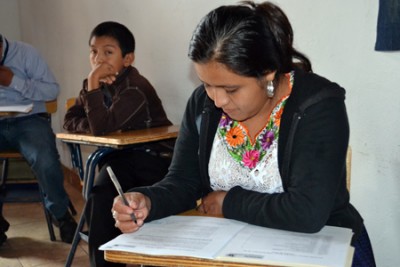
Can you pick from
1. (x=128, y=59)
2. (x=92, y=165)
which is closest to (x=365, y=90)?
(x=92, y=165)

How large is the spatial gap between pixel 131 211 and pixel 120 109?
1.29m

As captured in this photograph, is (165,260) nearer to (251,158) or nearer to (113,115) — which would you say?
(251,158)

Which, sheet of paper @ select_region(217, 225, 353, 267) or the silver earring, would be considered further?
the silver earring

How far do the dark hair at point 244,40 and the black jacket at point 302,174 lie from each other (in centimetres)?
13

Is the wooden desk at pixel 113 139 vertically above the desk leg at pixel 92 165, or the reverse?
the wooden desk at pixel 113 139

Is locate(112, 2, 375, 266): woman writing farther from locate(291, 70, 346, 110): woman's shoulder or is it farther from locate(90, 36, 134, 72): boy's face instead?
locate(90, 36, 134, 72): boy's face

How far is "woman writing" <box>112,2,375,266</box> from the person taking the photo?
1.12 metres

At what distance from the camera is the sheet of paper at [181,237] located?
938 mm

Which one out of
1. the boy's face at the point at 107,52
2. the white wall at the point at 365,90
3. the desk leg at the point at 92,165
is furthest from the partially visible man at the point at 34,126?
the white wall at the point at 365,90

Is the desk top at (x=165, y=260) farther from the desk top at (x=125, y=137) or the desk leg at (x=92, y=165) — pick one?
the desk leg at (x=92, y=165)

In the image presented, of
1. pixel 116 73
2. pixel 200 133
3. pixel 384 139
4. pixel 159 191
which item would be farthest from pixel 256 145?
pixel 116 73

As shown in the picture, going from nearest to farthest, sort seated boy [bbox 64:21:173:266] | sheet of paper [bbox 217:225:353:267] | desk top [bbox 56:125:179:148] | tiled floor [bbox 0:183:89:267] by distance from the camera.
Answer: sheet of paper [bbox 217:225:353:267]
seated boy [bbox 64:21:173:266]
desk top [bbox 56:125:179:148]
tiled floor [bbox 0:183:89:267]

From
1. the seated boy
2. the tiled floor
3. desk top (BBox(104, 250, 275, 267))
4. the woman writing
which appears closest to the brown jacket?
the seated boy

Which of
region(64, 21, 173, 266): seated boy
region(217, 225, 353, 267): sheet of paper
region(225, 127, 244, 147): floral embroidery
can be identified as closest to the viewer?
region(217, 225, 353, 267): sheet of paper
